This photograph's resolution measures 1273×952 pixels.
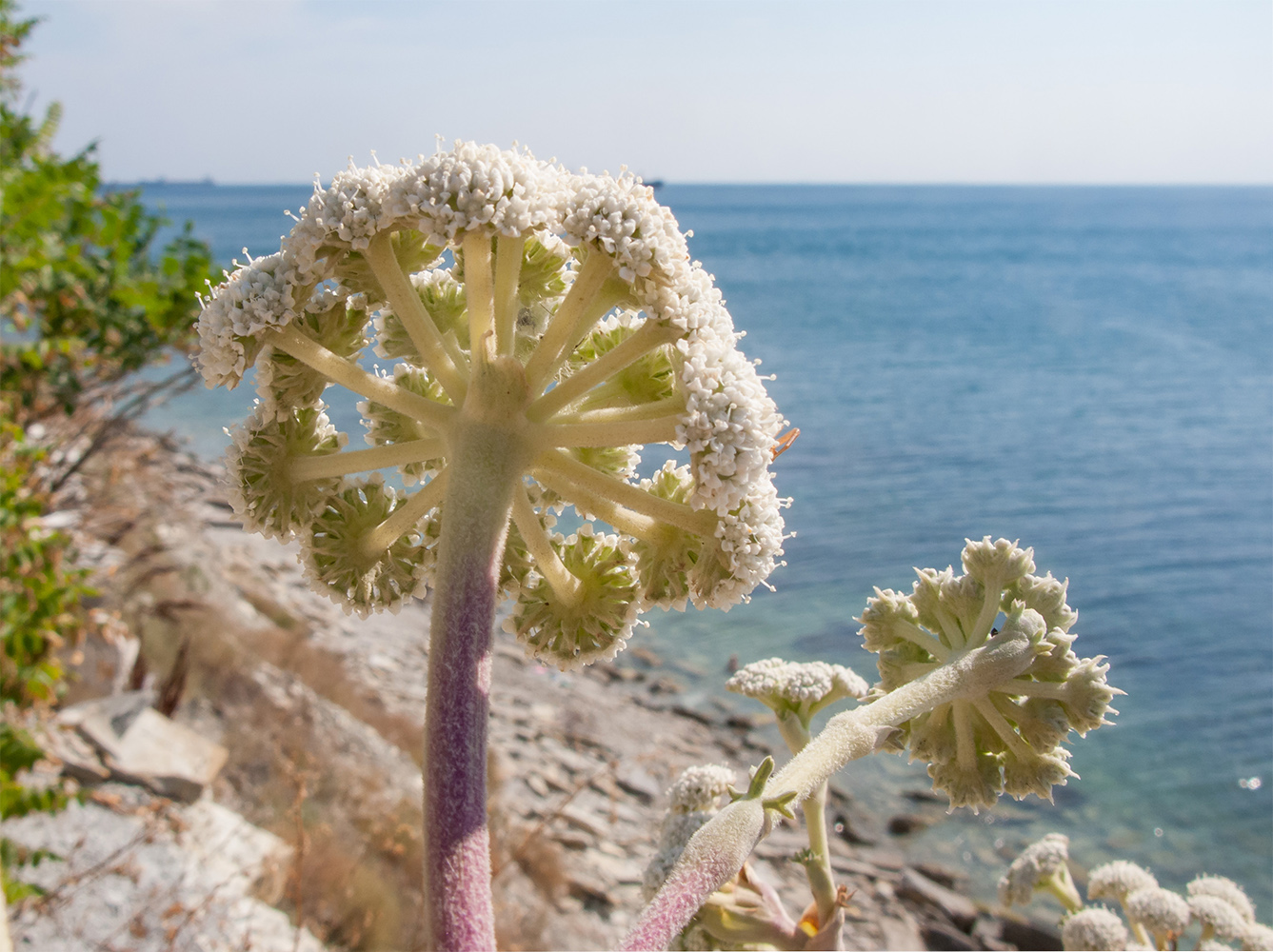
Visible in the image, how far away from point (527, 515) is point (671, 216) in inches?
25.4

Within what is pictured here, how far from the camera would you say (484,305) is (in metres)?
1.87

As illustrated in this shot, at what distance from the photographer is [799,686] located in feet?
7.91

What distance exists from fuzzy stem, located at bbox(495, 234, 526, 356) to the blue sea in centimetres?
1717

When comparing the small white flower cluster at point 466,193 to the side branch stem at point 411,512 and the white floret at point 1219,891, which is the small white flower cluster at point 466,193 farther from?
the white floret at point 1219,891

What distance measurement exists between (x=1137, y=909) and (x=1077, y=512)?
1349 inches

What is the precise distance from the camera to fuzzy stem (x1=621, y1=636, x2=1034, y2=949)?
1545 millimetres

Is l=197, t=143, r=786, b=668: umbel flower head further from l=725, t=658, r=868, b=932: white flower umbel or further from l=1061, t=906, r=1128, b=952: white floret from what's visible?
l=1061, t=906, r=1128, b=952: white floret

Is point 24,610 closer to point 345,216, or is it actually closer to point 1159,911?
point 345,216

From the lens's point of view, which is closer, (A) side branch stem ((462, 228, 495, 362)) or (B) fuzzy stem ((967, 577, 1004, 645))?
(A) side branch stem ((462, 228, 495, 362))

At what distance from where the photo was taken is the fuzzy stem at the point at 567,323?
1.85 metres

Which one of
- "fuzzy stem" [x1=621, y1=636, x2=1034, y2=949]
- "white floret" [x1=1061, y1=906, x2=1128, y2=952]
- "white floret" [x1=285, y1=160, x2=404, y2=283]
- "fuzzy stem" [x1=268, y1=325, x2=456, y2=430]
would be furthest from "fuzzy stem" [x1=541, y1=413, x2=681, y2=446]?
"white floret" [x1=1061, y1=906, x2=1128, y2=952]

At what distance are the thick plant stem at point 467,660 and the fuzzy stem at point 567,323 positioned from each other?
84mm

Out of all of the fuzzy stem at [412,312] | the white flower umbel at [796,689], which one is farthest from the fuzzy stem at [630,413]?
the white flower umbel at [796,689]

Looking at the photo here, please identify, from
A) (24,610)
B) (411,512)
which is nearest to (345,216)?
(411,512)
